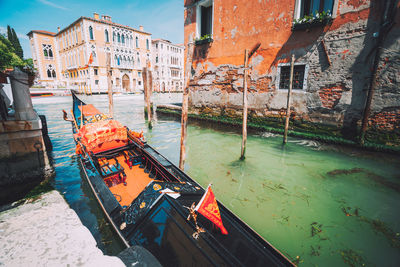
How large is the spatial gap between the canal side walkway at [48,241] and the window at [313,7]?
7.61 metres

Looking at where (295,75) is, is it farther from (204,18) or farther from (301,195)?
(204,18)

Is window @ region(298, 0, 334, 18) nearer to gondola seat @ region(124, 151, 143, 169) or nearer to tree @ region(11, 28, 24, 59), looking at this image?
gondola seat @ region(124, 151, 143, 169)

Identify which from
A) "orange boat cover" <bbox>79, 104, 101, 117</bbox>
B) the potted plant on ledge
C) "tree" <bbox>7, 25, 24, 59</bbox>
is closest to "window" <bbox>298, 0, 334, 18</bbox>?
the potted plant on ledge

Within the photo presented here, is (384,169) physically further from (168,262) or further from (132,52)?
(132,52)

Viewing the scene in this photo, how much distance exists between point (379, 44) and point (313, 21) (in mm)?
1881

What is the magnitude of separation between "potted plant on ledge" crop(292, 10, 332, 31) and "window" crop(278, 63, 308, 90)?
1180 mm

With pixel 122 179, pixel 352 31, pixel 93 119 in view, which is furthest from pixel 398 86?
pixel 93 119

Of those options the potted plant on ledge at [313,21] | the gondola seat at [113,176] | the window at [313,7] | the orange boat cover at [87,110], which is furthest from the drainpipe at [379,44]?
the orange boat cover at [87,110]

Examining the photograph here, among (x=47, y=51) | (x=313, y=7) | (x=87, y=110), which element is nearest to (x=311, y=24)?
(x=313, y=7)

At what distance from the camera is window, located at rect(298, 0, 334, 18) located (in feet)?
18.4

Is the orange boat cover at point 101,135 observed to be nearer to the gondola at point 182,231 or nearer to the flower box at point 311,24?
the gondola at point 182,231

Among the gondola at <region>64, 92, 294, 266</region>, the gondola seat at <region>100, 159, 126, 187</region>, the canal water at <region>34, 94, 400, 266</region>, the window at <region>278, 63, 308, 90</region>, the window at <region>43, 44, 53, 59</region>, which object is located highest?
the window at <region>43, 44, 53, 59</region>

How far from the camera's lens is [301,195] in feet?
11.0

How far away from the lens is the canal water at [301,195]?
228cm
